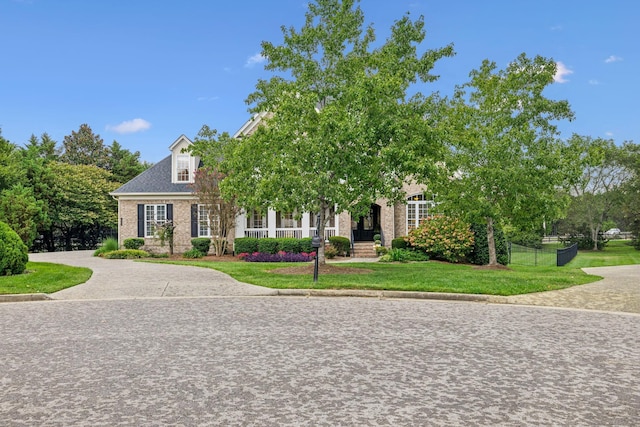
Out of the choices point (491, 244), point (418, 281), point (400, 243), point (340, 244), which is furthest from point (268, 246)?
point (418, 281)

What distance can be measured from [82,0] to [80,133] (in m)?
56.3

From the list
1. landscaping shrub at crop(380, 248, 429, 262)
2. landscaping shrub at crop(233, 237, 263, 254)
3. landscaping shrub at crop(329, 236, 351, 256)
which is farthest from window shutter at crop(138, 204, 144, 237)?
landscaping shrub at crop(380, 248, 429, 262)

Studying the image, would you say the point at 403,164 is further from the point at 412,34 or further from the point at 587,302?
the point at 587,302

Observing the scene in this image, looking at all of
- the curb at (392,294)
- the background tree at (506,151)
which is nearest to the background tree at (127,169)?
the background tree at (506,151)

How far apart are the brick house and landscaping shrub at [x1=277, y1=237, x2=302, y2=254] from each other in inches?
81.2

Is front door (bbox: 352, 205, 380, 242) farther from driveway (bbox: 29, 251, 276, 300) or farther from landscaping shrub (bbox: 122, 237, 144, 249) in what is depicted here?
driveway (bbox: 29, 251, 276, 300)

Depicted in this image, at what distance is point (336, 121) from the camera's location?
15.1m

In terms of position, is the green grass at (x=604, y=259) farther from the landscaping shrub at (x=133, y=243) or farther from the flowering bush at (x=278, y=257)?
the landscaping shrub at (x=133, y=243)

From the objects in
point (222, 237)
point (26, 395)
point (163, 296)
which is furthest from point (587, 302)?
point (222, 237)

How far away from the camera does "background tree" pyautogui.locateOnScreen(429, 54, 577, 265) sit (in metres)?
19.0

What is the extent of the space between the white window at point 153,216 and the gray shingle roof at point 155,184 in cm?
98

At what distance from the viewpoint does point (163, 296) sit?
12117mm

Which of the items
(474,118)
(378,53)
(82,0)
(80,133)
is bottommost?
(474,118)

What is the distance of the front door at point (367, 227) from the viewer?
3106cm
